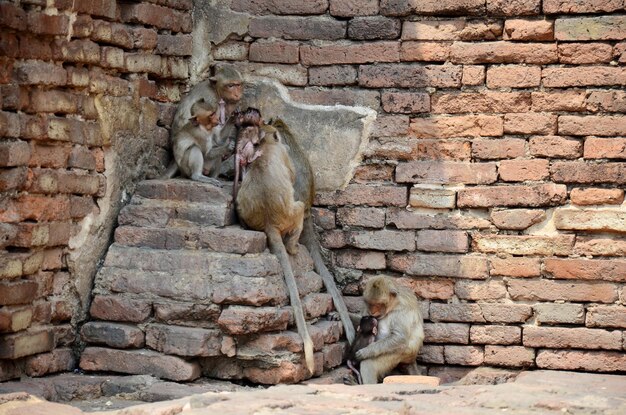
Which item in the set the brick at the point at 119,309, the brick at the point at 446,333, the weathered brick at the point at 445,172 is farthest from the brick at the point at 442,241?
the brick at the point at 119,309

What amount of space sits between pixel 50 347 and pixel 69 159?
1.13 meters

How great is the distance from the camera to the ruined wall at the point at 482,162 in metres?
7.62

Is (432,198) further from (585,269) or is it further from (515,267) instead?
(585,269)

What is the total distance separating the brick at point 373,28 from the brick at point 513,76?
27.5 inches

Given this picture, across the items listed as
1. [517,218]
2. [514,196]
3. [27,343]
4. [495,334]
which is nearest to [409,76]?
[514,196]

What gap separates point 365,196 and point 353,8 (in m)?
1.27

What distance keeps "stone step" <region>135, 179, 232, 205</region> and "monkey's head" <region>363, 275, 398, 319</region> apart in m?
1.08

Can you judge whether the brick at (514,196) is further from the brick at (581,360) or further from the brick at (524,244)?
the brick at (581,360)

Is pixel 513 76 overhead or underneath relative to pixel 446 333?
overhead

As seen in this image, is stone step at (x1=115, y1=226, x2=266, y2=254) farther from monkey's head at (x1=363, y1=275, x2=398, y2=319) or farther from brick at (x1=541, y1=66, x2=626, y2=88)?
brick at (x1=541, y1=66, x2=626, y2=88)

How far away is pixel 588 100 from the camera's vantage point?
7.64 metres

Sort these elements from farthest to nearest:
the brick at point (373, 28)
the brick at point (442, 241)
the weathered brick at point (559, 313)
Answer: the brick at point (373, 28) < the brick at point (442, 241) < the weathered brick at point (559, 313)

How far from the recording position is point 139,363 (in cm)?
711

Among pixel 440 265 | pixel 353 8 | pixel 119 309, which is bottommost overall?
pixel 119 309
